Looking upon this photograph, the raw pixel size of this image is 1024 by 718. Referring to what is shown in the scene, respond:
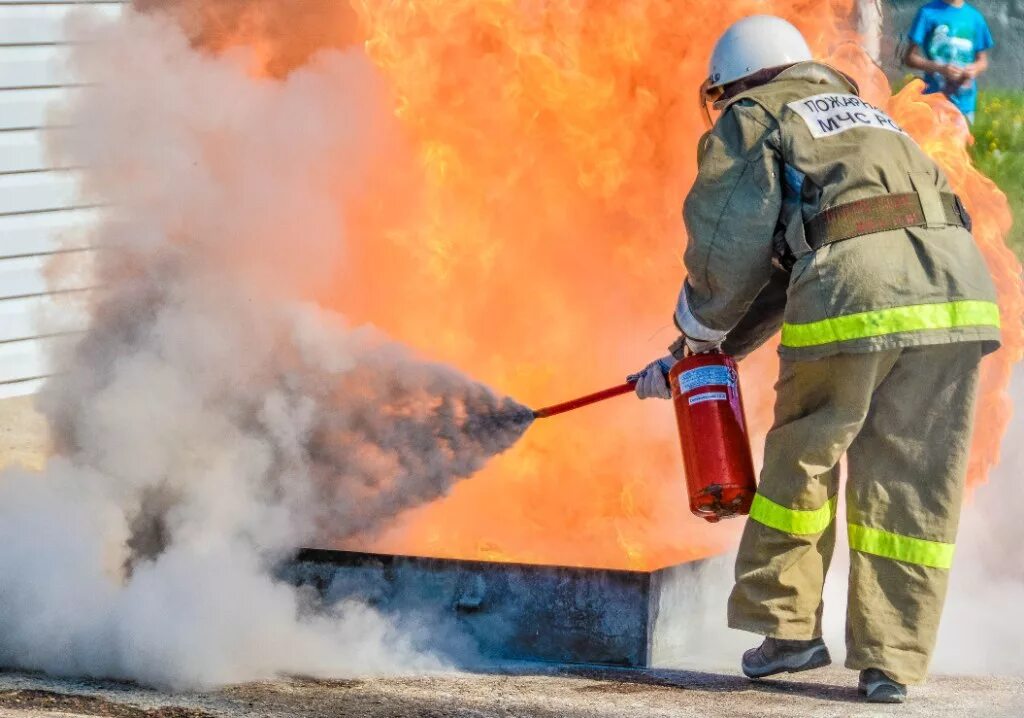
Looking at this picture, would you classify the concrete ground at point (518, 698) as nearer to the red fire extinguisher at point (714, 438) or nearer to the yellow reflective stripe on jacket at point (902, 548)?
the yellow reflective stripe on jacket at point (902, 548)

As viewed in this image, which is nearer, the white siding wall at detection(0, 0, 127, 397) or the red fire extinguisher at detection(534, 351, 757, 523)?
the red fire extinguisher at detection(534, 351, 757, 523)

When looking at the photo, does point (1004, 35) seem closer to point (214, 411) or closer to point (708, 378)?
point (708, 378)

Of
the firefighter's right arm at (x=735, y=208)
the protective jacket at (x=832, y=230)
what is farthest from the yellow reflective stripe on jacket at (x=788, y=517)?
the firefighter's right arm at (x=735, y=208)

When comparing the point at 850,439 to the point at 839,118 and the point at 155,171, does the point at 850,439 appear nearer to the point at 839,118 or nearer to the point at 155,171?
the point at 839,118

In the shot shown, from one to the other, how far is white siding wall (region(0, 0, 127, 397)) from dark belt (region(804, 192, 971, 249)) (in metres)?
4.29

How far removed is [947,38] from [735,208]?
5.67 meters

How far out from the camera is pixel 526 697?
3822 millimetres

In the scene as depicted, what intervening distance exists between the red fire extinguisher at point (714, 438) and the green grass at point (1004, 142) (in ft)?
23.1

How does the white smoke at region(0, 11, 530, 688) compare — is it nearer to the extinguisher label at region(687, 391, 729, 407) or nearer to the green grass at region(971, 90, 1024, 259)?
the extinguisher label at region(687, 391, 729, 407)

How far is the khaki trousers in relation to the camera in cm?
386

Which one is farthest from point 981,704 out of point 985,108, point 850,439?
point 985,108

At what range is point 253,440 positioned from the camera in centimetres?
439

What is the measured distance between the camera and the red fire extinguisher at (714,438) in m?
3.98

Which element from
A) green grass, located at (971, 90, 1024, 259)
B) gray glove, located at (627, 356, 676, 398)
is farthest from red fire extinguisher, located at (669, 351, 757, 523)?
green grass, located at (971, 90, 1024, 259)
